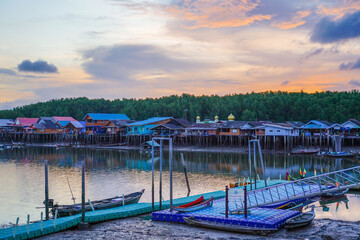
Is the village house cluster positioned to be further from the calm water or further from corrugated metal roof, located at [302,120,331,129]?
the calm water

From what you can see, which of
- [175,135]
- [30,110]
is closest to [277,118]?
[175,135]

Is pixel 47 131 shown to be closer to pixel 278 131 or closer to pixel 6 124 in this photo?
pixel 6 124

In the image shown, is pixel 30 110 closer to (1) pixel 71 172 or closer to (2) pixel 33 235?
(1) pixel 71 172

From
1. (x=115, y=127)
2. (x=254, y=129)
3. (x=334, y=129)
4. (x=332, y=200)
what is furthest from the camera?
(x=115, y=127)

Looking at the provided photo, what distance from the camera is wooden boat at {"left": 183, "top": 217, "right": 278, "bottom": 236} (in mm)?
16152

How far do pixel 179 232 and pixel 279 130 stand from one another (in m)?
45.7

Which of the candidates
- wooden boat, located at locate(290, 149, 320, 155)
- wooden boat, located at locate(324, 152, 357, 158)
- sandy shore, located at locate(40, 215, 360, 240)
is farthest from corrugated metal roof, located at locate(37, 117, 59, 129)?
sandy shore, located at locate(40, 215, 360, 240)

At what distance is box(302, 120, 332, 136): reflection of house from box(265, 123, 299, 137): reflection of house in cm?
264

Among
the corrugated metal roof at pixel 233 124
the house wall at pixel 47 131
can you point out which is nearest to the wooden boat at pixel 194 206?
the corrugated metal roof at pixel 233 124

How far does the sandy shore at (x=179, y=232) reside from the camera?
16.0 m

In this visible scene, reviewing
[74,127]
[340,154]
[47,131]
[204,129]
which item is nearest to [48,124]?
[47,131]

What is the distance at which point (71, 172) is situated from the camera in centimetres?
3994

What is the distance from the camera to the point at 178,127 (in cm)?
7094

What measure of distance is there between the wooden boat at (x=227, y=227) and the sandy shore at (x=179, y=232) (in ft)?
0.71
